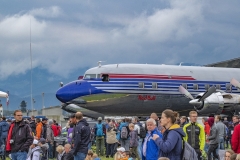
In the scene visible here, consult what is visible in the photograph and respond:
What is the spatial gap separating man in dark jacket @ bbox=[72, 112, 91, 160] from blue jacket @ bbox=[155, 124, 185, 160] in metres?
3.98

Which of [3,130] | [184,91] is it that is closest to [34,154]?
[3,130]

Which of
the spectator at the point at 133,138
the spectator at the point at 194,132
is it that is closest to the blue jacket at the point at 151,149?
the spectator at the point at 194,132

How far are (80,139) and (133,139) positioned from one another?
726 cm

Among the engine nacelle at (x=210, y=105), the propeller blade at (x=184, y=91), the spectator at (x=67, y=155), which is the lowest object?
the spectator at (x=67, y=155)

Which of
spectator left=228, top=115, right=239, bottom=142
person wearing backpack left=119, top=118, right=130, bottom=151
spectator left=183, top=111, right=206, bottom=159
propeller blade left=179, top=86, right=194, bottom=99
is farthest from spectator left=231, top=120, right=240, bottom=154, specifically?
propeller blade left=179, top=86, right=194, bottom=99

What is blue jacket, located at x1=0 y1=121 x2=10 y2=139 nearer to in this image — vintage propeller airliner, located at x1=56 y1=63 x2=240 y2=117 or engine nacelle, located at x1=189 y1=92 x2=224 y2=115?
vintage propeller airliner, located at x1=56 y1=63 x2=240 y2=117

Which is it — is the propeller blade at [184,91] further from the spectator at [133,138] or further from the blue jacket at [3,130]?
the blue jacket at [3,130]

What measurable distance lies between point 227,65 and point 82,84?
30237 millimetres

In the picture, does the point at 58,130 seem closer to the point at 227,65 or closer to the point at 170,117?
the point at 170,117

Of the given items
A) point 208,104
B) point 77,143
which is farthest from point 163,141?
point 208,104

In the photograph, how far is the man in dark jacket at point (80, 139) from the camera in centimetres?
1302

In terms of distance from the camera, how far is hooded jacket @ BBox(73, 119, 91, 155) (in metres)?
13.0

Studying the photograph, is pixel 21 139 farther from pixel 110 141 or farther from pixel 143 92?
pixel 143 92

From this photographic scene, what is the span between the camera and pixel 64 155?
14.5m
